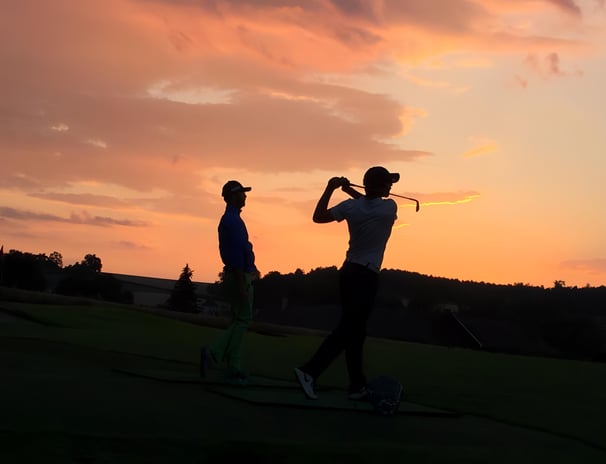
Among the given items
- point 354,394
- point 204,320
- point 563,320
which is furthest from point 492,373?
point 563,320

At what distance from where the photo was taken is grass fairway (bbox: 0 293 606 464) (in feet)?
15.6

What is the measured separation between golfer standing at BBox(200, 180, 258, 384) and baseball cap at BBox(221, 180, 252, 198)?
0.10ft

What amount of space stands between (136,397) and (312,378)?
1719 millimetres

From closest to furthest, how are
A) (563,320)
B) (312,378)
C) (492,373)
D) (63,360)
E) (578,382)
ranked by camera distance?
1. (312,378)
2. (63,360)
3. (578,382)
4. (492,373)
5. (563,320)

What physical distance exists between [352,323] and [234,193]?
2.27m

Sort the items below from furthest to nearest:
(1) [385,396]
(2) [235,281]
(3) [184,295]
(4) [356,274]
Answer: (3) [184,295] < (2) [235,281] < (4) [356,274] < (1) [385,396]

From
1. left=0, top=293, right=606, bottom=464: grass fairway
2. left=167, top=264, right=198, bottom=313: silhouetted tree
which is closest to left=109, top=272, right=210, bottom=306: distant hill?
left=167, top=264, right=198, bottom=313: silhouetted tree

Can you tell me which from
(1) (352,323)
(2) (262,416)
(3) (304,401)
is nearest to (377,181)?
(1) (352,323)

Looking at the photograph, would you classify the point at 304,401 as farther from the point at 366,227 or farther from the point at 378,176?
the point at 378,176

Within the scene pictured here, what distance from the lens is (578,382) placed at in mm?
10922

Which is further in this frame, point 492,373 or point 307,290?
point 307,290

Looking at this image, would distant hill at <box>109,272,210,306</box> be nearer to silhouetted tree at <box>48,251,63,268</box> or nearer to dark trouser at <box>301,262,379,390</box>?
silhouetted tree at <box>48,251,63,268</box>

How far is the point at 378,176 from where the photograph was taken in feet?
26.3

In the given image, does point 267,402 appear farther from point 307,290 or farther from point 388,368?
point 307,290
